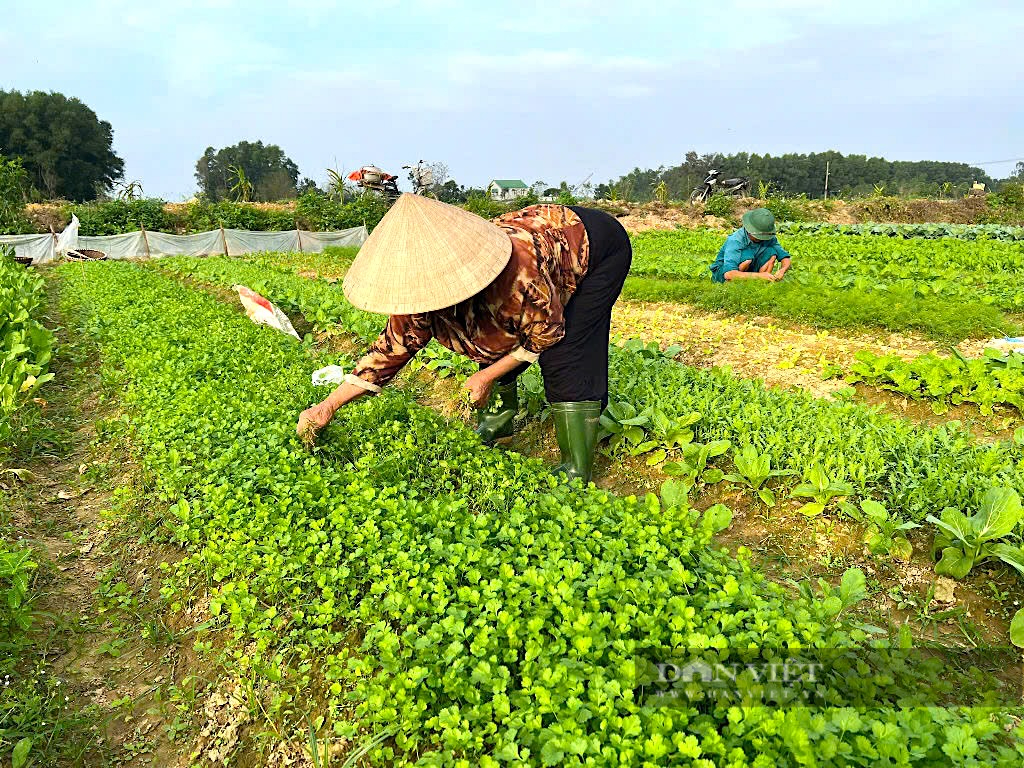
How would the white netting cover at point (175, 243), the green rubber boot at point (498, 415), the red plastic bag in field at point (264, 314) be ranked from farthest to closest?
the white netting cover at point (175, 243) < the red plastic bag in field at point (264, 314) < the green rubber boot at point (498, 415)

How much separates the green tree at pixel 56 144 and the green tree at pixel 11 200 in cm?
2260

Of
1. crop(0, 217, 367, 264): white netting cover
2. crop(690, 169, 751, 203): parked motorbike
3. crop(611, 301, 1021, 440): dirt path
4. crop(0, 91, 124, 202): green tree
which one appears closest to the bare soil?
crop(611, 301, 1021, 440): dirt path

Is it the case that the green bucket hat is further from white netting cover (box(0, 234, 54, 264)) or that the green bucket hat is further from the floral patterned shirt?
white netting cover (box(0, 234, 54, 264))

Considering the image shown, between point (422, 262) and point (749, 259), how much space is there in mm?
7320

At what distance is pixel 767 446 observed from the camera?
3584mm

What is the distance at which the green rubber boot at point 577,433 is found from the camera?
3444 mm

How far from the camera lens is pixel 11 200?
26.6 m

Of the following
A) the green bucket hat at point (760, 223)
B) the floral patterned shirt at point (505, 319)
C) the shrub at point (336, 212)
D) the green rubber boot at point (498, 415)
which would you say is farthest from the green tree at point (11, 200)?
the floral patterned shirt at point (505, 319)

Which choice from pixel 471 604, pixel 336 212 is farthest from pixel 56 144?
pixel 471 604

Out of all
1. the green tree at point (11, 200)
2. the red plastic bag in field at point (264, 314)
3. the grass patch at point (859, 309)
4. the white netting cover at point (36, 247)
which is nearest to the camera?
the grass patch at point (859, 309)

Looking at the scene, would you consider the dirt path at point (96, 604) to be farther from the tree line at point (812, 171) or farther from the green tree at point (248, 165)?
the green tree at point (248, 165)

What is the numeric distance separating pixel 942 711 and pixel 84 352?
771 centimetres

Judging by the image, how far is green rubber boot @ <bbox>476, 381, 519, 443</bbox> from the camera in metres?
4.18

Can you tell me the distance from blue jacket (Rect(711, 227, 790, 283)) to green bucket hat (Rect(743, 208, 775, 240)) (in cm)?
38
